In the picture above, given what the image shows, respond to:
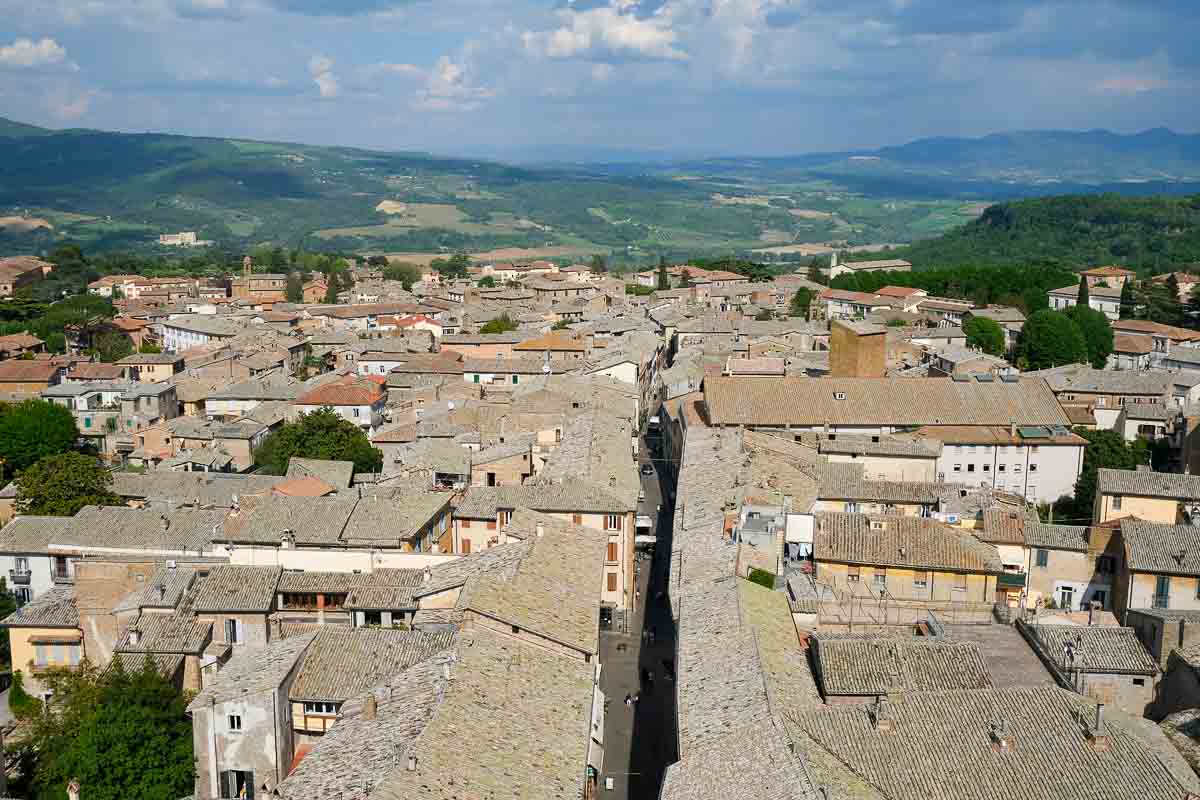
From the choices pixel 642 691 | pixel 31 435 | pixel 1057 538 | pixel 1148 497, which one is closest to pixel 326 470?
pixel 642 691

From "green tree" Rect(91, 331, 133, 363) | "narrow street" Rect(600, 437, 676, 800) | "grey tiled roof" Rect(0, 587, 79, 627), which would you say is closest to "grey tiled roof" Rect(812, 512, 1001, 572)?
"narrow street" Rect(600, 437, 676, 800)

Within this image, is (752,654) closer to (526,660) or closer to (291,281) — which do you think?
(526,660)

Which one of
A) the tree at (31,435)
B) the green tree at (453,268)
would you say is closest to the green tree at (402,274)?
the green tree at (453,268)

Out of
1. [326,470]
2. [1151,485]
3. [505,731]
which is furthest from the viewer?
[326,470]

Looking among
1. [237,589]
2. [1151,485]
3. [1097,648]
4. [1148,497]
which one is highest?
[1151,485]

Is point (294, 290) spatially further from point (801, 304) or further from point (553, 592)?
point (553, 592)

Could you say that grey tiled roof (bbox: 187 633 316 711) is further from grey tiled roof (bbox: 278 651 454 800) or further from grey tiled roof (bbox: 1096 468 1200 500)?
grey tiled roof (bbox: 1096 468 1200 500)

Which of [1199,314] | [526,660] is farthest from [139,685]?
[1199,314]
